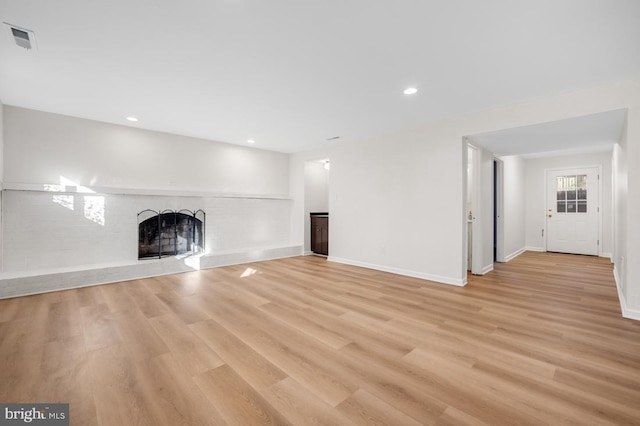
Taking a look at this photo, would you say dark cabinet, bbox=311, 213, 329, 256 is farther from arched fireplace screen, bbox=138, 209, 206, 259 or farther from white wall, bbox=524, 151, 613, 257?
white wall, bbox=524, 151, 613, 257

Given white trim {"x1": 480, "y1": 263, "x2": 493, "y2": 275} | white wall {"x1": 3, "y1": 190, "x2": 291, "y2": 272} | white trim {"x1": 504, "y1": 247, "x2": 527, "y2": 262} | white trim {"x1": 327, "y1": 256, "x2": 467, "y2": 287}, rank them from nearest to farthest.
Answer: white wall {"x1": 3, "y1": 190, "x2": 291, "y2": 272} < white trim {"x1": 327, "y1": 256, "x2": 467, "y2": 287} < white trim {"x1": 480, "y1": 263, "x2": 493, "y2": 275} < white trim {"x1": 504, "y1": 247, "x2": 527, "y2": 262}

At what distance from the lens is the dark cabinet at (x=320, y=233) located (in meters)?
6.29

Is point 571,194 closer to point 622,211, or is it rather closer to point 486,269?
point 486,269

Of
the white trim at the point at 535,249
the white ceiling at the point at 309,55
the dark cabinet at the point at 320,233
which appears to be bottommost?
the white trim at the point at 535,249

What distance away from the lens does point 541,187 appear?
23.4 feet

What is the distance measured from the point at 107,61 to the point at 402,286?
4.20 meters

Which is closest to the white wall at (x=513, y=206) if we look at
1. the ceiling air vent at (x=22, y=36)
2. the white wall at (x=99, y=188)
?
the white wall at (x=99, y=188)

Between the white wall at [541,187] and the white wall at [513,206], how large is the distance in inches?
8.4

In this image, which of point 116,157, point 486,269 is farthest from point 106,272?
point 486,269

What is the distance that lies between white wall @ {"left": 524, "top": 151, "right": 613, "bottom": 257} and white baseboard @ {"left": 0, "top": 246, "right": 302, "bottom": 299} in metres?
7.22

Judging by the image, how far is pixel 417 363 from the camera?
75.9 inches

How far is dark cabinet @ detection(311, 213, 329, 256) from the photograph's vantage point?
6.29 meters

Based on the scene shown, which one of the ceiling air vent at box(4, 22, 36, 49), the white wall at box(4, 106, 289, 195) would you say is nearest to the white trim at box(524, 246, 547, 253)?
the white wall at box(4, 106, 289, 195)

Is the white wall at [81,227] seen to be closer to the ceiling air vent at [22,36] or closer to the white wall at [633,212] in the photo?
the ceiling air vent at [22,36]
